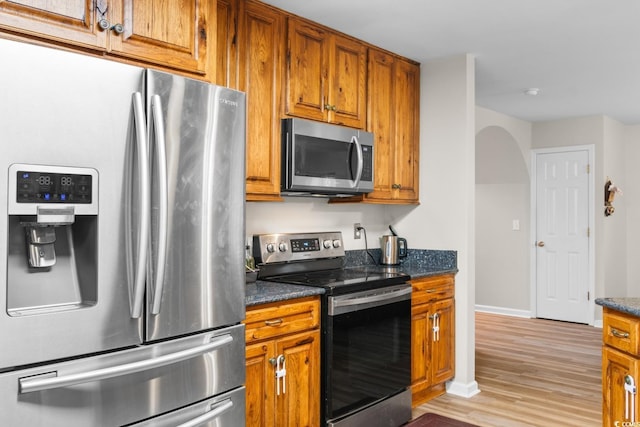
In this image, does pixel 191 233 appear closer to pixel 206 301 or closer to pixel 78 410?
pixel 206 301

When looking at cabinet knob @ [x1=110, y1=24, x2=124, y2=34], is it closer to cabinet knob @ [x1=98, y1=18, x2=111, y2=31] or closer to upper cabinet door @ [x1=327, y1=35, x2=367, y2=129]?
cabinet knob @ [x1=98, y1=18, x2=111, y2=31]

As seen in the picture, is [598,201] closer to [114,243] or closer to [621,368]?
[621,368]

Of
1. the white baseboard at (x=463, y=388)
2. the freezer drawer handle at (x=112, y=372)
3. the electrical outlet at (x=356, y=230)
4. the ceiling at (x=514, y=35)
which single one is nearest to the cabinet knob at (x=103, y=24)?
the freezer drawer handle at (x=112, y=372)

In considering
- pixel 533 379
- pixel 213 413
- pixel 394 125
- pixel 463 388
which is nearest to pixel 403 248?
pixel 394 125

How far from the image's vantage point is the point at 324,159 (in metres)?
3.10

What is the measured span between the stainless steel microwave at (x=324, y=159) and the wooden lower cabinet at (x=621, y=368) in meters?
1.57

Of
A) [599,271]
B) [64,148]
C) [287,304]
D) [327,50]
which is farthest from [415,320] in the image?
[599,271]

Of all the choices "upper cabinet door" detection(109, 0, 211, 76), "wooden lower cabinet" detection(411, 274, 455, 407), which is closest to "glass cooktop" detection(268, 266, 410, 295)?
"wooden lower cabinet" detection(411, 274, 455, 407)

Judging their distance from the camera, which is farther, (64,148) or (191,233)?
(191,233)

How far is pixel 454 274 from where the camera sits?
3.73m

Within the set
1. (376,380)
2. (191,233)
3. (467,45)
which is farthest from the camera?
(467,45)

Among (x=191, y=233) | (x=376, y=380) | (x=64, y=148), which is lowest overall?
(x=376, y=380)

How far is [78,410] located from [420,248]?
9.29 feet

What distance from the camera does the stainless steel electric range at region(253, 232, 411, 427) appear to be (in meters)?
2.69
